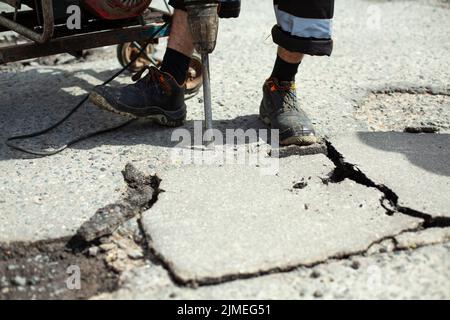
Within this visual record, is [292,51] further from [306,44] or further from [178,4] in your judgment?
[178,4]

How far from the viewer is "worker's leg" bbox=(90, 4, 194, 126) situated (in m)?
2.61

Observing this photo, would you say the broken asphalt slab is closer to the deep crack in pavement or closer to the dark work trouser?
the deep crack in pavement

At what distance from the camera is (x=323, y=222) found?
2027mm

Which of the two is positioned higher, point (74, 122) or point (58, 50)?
point (58, 50)

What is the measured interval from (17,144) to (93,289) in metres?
1.05

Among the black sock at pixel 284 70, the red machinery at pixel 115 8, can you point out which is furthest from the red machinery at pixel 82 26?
the black sock at pixel 284 70

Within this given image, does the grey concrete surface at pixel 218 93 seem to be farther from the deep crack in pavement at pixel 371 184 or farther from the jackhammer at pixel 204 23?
the jackhammer at pixel 204 23

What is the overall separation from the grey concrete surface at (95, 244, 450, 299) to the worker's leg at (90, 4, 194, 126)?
99cm

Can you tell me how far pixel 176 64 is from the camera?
2.69 metres

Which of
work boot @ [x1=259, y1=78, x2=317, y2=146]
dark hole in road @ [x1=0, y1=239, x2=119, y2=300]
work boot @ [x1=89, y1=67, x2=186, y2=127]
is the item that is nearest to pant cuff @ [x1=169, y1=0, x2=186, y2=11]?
work boot @ [x1=89, y1=67, x2=186, y2=127]

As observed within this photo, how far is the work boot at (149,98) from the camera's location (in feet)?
8.53

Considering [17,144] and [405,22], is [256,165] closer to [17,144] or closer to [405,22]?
[17,144]
